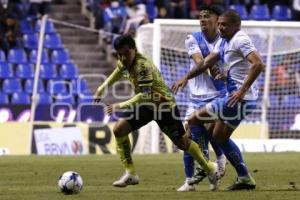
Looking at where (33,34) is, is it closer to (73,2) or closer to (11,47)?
(11,47)

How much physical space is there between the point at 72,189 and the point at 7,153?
38.4 feet

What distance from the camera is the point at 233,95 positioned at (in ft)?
39.2

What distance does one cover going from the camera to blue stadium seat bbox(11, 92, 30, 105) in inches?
1038

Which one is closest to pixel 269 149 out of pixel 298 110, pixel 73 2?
pixel 298 110

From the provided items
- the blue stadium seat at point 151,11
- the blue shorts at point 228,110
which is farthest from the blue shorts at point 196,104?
the blue stadium seat at point 151,11

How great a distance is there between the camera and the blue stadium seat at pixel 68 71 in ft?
90.8

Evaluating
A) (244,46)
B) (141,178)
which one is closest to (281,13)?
(141,178)

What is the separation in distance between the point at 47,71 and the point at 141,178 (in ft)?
43.3

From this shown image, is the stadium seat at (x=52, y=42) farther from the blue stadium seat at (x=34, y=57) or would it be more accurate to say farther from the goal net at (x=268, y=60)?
the goal net at (x=268, y=60)

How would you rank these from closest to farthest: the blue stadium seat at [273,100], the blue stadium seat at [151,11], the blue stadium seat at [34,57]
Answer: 1. the blue stadium seat at [273,100]
2. the blue stadium seat at [34,57]
3. the blue stadium seat at [151,11]

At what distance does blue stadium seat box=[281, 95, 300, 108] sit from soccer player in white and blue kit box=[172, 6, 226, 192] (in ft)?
36.0

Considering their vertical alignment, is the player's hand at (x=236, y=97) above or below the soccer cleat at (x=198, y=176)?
above

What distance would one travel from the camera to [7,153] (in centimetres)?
2338

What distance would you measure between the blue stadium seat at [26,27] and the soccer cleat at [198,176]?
16437 mm
